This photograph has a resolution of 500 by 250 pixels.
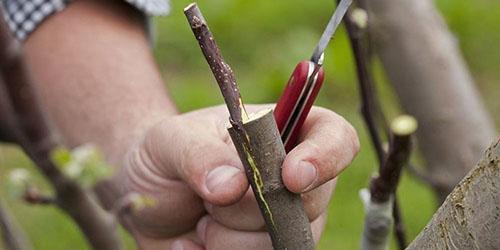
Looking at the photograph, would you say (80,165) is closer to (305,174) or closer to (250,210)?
(250,210)

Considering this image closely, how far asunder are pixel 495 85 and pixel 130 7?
7.14 ft

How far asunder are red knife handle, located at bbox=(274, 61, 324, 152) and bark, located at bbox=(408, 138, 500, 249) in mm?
161

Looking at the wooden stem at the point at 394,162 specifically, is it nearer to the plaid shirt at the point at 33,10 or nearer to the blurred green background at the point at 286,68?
the plaid shirt at the point at 33,10

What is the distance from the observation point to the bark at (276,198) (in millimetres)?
686

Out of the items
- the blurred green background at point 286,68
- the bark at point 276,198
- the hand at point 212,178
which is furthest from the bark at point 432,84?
the blurred green background at point 286,68

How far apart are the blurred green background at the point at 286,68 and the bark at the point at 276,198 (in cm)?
202

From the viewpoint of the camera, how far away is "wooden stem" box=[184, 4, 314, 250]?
65 cm

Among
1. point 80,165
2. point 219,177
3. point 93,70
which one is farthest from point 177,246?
point 93,70

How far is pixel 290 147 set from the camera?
86 cm

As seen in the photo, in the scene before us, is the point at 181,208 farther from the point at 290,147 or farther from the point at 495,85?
the point at 495,85

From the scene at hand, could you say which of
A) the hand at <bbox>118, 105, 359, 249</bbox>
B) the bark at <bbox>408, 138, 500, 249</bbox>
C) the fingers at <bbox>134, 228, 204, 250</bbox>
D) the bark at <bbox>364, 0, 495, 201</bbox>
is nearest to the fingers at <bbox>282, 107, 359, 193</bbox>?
the hand at <bbox>118, 105, 359, 249</bbox>

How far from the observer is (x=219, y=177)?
859 mm

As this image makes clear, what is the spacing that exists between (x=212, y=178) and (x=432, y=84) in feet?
2.13

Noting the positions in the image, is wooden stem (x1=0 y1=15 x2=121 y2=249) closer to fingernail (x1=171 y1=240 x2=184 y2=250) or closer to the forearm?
fingernail (x1=171 y1=240 x2=184 y2=250)
